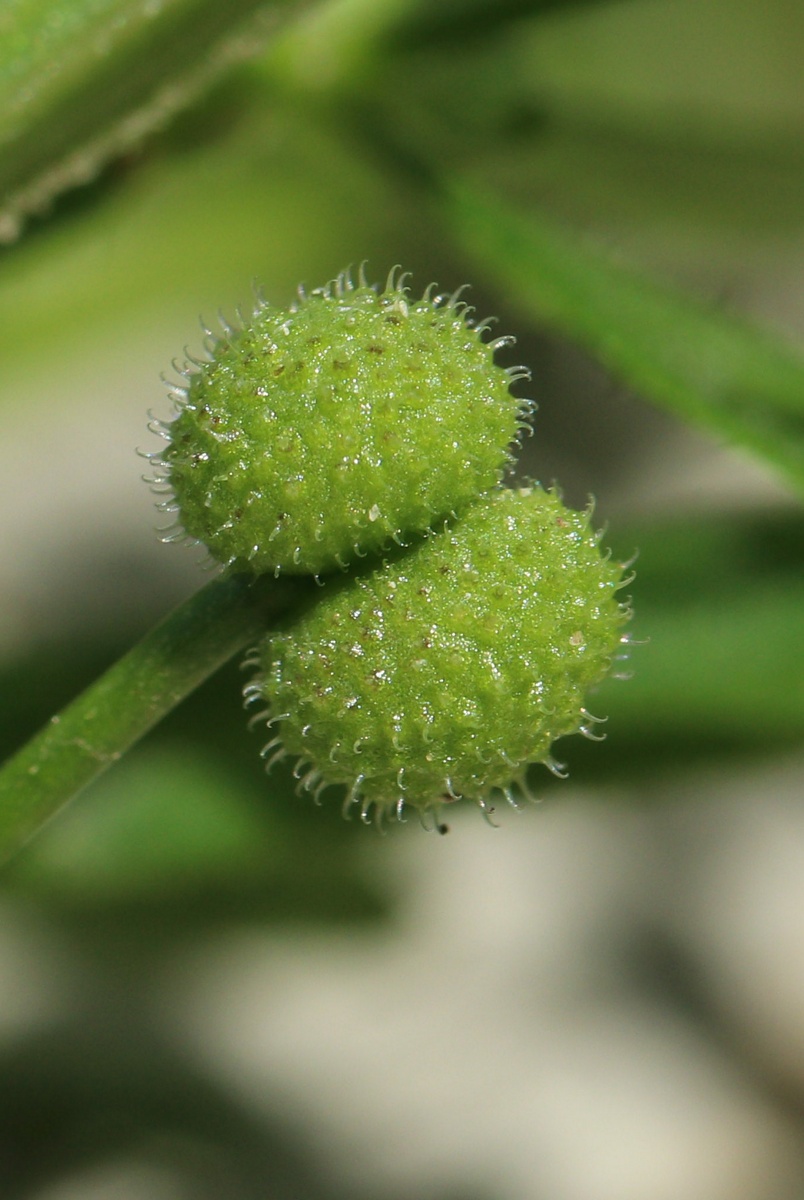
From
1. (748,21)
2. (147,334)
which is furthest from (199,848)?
(748,21)

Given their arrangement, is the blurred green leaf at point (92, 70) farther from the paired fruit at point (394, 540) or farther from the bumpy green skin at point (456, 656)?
the bumpy green skin at point (456, 656)

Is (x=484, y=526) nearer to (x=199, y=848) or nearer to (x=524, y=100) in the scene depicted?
(x=199, y=848)

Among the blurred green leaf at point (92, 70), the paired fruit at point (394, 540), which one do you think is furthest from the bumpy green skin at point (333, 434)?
the blurred green leaf at point (92, 70)

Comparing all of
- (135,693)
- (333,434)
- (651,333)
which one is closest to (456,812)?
(651,333)

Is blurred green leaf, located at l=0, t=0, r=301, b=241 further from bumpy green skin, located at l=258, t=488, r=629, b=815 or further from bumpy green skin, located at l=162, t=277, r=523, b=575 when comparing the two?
bumpy green skin, located at l=258, t=488, r=629, b=815

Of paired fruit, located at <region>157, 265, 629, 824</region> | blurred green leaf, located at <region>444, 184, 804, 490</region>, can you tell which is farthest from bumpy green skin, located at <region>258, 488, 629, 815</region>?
blurred green leaf, located at <region>444, 184, 804, 490</region>

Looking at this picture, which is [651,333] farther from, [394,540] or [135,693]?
[135,693]

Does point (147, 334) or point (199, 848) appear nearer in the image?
point (199, 848)

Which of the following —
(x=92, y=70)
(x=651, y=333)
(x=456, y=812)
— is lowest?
(x=456, y=812)
